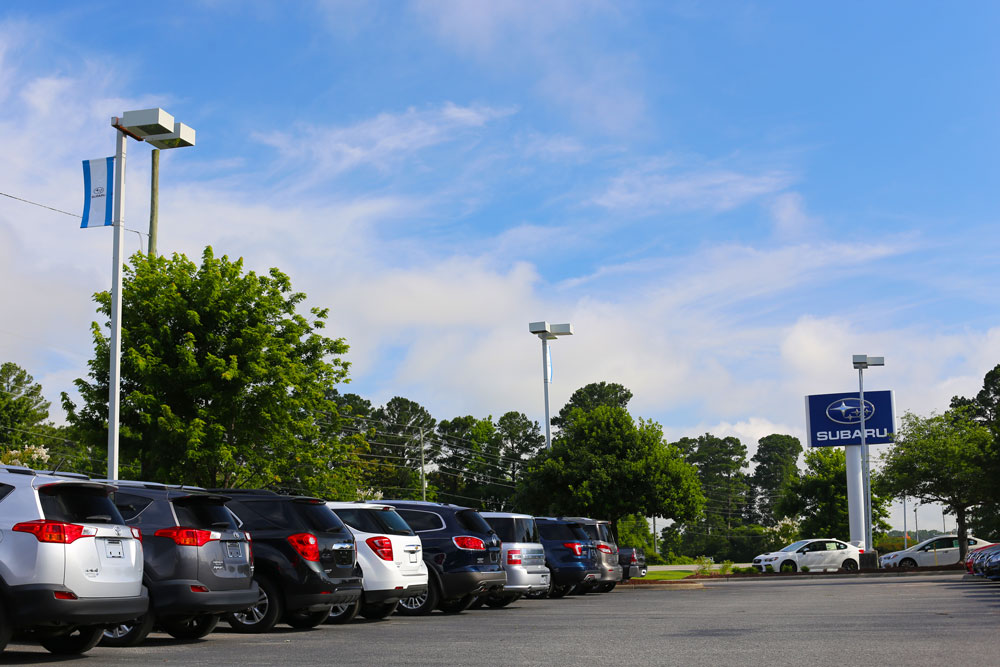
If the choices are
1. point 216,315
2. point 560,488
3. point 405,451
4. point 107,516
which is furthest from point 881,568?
point 405,451

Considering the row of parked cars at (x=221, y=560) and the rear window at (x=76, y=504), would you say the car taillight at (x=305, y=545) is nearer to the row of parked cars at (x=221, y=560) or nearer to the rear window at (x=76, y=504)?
the row of parked cars at (x=221, y=560)

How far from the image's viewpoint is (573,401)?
323 feet

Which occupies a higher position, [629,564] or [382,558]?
[382,558]

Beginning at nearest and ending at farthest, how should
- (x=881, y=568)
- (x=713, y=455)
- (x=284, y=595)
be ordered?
(x=284, y=595), (x=881, y=568), (x=713, y=455)

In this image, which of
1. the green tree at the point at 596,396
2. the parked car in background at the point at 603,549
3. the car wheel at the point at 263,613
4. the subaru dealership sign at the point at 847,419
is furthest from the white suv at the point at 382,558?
the green tree at the point at 596,396

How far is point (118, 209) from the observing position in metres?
19.1

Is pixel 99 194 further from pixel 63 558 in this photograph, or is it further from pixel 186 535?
pixel 63 558

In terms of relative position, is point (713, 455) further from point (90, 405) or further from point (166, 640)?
point (166, 640)

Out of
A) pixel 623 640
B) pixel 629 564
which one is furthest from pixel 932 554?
pixel 623 640

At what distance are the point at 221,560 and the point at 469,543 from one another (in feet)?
22.0

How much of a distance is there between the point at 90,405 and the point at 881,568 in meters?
33.0

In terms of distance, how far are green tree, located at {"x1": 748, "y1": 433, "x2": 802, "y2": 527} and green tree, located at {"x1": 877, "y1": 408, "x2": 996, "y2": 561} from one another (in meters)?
72.9

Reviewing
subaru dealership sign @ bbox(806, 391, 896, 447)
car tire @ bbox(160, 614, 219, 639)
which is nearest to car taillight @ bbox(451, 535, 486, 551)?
car tire @ bbox(160, 614, 219, 639)

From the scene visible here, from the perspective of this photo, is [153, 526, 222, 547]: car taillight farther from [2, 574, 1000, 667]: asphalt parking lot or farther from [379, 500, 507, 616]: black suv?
[379, 500, 507, 616]: black suv
